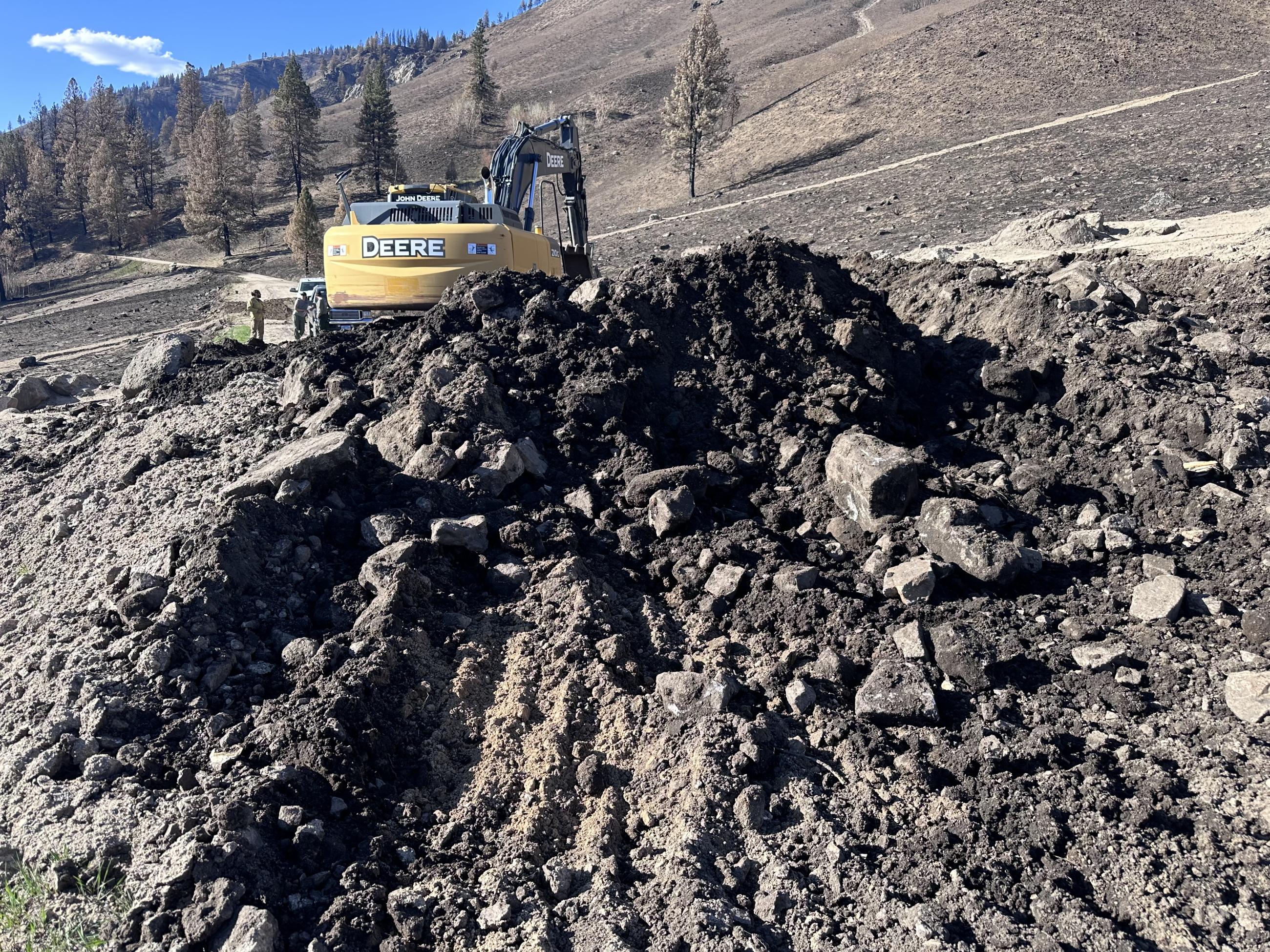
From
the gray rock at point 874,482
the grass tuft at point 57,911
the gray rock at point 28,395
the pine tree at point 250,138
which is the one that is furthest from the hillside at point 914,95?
the grass tuft at point 57,911

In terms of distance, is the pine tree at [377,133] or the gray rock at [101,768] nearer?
the gray rock at [101,768]

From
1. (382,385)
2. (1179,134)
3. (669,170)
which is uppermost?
(669,170)

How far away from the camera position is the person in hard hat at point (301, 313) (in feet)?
41.1

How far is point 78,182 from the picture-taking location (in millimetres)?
61594

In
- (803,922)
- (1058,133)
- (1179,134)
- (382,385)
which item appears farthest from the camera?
(1058,133)

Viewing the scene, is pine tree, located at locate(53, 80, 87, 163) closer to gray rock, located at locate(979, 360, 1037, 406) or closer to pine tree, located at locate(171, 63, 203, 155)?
pine tree, located at locate(171, 63, 203, 155)

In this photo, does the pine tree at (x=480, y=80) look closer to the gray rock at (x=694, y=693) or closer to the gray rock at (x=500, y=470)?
the gray rock at (x=500, y=470)

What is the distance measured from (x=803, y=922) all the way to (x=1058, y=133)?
27701 millimetres

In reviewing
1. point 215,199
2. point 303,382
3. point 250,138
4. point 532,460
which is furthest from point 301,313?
point 250,138

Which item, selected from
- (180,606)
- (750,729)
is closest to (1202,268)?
(750,729)

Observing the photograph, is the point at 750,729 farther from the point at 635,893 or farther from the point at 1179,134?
the point at 1179,134

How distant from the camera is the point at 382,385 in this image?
6.93 meters

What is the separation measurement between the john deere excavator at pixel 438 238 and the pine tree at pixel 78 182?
203ft

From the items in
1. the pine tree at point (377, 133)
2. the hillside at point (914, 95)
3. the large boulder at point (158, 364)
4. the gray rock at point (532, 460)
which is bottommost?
the gray rock at point (532, 460)
